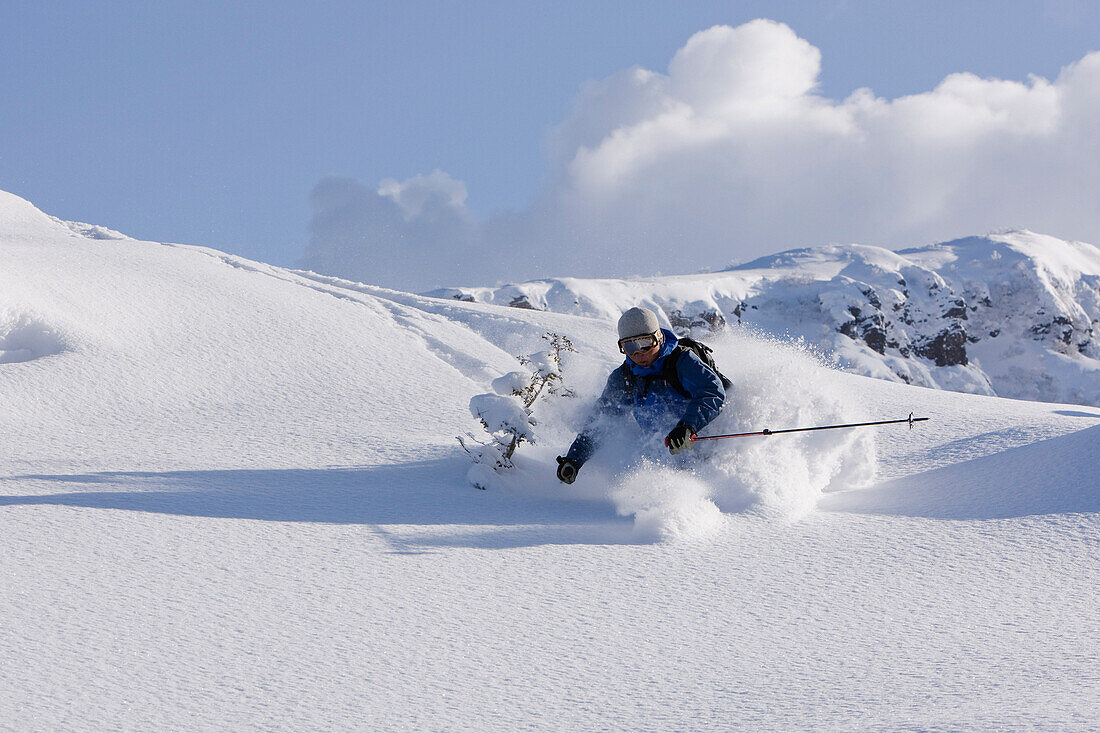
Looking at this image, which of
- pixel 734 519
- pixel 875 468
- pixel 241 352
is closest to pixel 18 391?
pixel 241 352

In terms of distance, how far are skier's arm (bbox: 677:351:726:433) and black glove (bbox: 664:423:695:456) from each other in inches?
2.4

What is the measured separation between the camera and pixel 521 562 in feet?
12.2

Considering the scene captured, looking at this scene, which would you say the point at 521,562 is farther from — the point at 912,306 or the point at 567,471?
the point at 912,306

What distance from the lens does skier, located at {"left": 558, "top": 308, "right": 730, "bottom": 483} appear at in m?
→ 4.64

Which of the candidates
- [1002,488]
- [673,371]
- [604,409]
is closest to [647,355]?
[673,371]

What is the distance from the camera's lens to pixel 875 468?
5430 millimetres

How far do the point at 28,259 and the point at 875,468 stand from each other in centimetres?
1005

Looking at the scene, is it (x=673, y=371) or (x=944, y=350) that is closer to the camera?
(x=673, y=371)

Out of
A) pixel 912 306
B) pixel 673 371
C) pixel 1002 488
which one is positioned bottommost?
pixel 1002 488

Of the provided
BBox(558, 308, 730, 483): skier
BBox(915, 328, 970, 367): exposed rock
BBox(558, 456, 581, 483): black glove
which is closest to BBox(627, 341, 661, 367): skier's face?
BBox(558, 308, 730, 483): skier

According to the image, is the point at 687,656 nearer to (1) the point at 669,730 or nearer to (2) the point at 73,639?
(1) the point at 669,730

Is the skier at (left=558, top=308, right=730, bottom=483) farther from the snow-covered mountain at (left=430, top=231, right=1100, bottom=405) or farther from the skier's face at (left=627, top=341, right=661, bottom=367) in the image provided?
the snow-covered mountain at (left=430, top=231, right=1100, bottom=405)

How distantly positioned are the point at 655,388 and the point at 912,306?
A: 6950 cm

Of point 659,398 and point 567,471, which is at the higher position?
point 659,398
